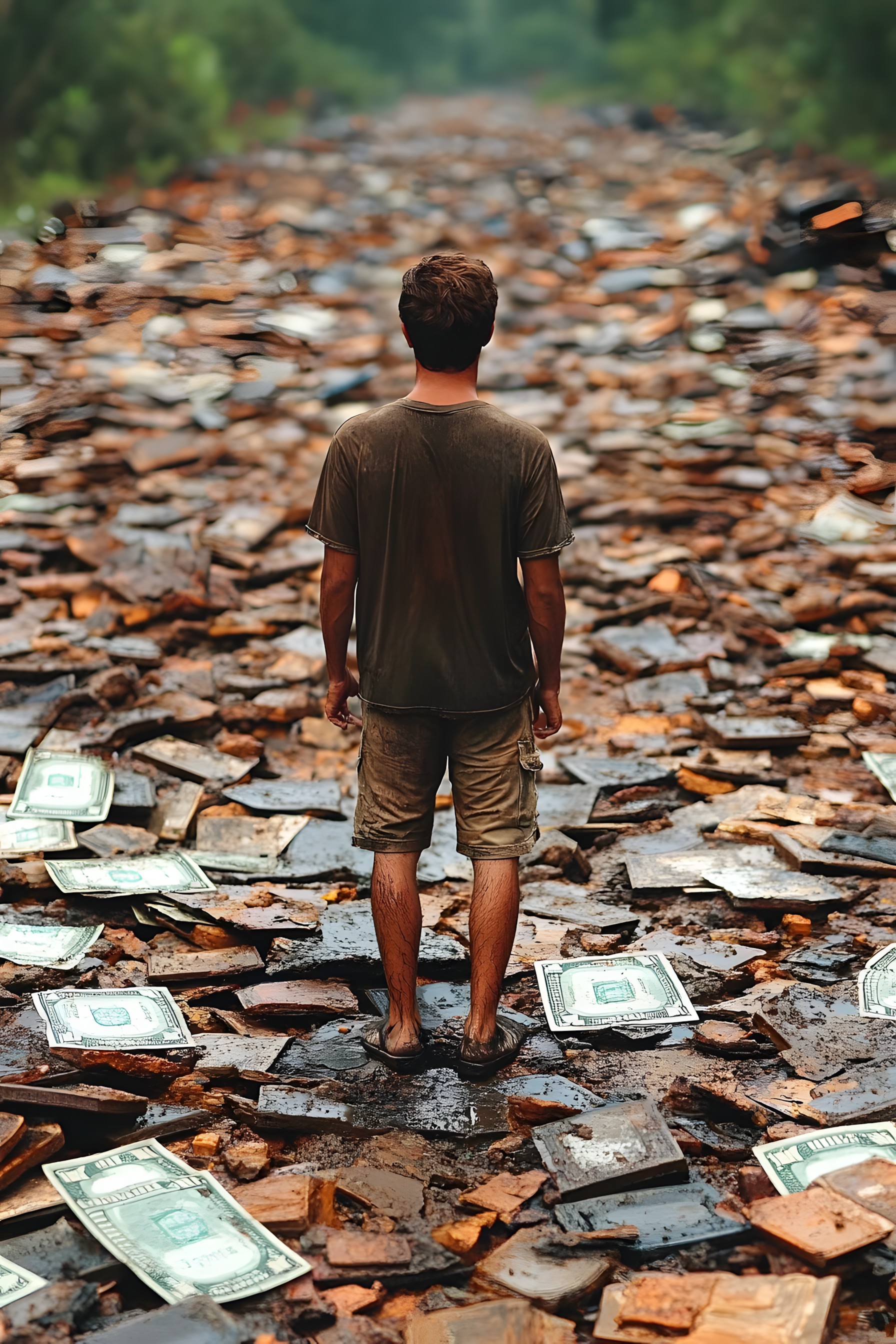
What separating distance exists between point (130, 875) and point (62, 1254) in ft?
5.97

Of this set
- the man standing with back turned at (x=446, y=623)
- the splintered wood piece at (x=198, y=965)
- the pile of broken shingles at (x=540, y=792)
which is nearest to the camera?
the pile of broken shingles at (x=540, y=792)

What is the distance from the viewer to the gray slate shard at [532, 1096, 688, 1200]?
9.69ft

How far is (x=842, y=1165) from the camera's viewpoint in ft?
9.70

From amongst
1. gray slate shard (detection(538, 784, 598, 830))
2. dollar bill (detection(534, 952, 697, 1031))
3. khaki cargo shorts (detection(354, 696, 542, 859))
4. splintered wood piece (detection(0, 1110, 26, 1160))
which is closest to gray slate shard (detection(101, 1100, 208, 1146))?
splintered wood piece (detection(0, 1110, 26, 1160))

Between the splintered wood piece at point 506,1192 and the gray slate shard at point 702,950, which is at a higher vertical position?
the splintered wood piece at point 506,1192

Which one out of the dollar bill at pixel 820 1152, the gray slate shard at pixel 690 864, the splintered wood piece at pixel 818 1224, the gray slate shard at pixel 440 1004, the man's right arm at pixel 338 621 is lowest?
the gray slate shard at pixel 440 1004

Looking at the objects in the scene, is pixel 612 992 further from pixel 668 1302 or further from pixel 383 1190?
pixel 668 1302

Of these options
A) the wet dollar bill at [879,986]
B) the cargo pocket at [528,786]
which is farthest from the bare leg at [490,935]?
the wet dollar bill at [879,986]

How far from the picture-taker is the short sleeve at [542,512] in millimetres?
3146

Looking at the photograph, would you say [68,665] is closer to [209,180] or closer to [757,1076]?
[757,1076]

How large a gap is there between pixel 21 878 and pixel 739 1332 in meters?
2.83

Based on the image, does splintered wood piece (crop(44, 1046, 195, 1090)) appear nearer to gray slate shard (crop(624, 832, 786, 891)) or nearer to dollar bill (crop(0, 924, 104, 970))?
dollar bill (crop(0, 924, 104, 970))

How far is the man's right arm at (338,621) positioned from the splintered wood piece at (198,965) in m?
0.85

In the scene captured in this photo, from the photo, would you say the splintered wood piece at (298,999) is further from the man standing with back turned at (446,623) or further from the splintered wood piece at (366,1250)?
the splintered wood piece at (366,1250)
